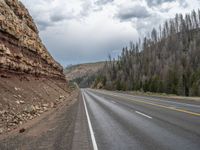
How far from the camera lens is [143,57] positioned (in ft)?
482

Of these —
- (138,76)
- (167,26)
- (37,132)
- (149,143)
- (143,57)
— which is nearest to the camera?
(149,143)

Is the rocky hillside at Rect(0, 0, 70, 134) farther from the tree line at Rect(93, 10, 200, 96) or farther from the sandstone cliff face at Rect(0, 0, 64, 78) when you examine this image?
the tree line at Rect(93, 10, 200, 96)

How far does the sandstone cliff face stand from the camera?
81.9ft

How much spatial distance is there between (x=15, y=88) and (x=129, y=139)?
15.7 meters

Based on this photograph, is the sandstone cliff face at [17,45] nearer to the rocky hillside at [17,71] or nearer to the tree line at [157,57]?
the rocky hillside at [17,71]

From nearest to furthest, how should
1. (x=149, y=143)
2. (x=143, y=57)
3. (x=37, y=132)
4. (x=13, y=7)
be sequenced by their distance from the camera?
(x=149, y=143), (x=37, y=132), (x=13, y=7), (x=143, y=57)

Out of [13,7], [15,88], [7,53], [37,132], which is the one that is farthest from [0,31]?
[37,132]

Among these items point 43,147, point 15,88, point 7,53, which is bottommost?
point 43,147

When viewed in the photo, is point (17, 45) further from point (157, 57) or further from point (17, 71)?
point (157, 57)

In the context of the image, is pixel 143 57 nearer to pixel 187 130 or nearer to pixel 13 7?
pixel 13 7

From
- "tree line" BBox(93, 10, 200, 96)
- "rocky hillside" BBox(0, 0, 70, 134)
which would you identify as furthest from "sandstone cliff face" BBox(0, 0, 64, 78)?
"tree line" BBox(93, 10, 200, 96)

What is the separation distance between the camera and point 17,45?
2969cm

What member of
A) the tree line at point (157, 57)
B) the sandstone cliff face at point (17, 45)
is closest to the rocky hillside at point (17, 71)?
the sandstone cliff face at point (17, 45)

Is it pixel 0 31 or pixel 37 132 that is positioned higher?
pixel 0 31
